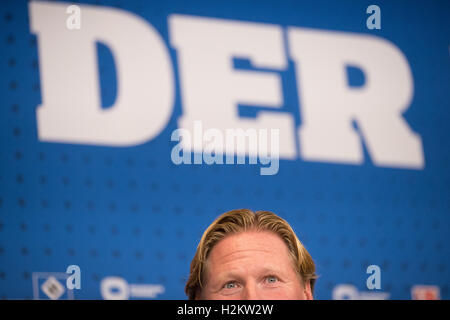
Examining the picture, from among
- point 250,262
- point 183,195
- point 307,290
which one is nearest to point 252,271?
point 250,262

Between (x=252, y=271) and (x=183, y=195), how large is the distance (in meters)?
0.75

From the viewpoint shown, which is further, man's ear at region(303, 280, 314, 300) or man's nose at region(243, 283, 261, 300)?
man's ear at region(303, 280, 314, 300)

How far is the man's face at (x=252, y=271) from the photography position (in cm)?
150

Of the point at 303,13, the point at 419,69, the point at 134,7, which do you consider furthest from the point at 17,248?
the point at 419,69

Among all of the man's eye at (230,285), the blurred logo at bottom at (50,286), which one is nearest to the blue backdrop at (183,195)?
the blurred logo at bottom at (50,286)

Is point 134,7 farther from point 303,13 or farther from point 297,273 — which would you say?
point 297,273

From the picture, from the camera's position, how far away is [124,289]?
2068mm

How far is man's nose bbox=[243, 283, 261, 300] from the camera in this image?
1.44 m

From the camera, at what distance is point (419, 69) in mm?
2395

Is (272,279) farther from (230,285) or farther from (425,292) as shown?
(425,292)

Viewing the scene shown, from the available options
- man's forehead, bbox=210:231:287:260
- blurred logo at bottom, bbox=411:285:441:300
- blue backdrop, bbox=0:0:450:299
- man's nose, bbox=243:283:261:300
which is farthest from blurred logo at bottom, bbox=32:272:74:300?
blurred logo at bottom, bbox=411:285:441:300

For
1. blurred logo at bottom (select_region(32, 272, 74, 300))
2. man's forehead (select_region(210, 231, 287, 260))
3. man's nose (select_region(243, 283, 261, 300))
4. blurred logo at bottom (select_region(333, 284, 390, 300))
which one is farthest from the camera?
blurred logo at bottom (select_region(333, 284, 390, 300))

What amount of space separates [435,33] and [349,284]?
1.22 metres

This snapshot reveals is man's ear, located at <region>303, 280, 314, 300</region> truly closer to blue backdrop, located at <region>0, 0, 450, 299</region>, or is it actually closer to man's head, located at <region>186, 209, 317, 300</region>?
man's head, located at <region>186, 209, 317, 300</region>
